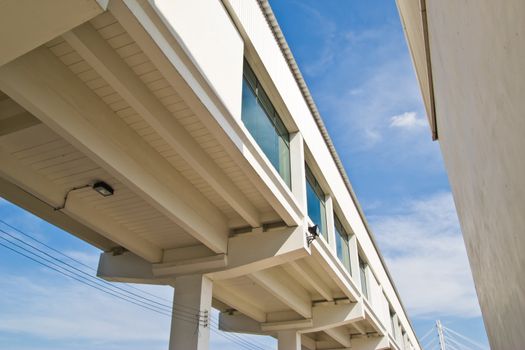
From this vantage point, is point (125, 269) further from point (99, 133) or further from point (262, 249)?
point (99, 133)

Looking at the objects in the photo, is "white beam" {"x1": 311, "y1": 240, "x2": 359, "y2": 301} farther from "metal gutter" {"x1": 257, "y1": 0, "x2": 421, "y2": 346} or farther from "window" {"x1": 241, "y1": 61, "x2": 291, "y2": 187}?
"metal gutter" {"x1": 257, "y1": 0, "x2": 421, "y2": 346}

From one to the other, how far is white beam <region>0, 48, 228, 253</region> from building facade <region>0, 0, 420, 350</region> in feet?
0.06

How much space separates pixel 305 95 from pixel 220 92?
15.2 ft

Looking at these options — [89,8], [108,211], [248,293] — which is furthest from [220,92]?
[248,293]

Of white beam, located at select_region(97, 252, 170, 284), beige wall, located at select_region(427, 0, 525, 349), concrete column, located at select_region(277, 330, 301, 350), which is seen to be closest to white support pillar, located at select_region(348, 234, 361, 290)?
concrete column, located at select_region(277, 330, 301, 350)

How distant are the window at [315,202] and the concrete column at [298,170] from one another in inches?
39.9

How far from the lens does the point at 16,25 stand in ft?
10.1

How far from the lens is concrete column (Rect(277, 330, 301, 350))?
12430 millimetres

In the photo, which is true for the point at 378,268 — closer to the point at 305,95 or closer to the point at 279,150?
the point at 305,95

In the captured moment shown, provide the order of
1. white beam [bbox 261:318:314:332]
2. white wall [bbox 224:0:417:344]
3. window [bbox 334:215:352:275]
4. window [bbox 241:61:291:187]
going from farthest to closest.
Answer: white beam [bbox 261:318:314:332] < window [bbox 334:215:352:275] < white wall [bbox 224:0:417:344] < window [bbox 241:61:291:187]

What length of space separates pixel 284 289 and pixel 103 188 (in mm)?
5698

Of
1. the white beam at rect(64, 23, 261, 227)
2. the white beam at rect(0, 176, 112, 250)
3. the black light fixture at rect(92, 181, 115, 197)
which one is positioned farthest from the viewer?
the white beam at rect(0, 176, 112, 250)

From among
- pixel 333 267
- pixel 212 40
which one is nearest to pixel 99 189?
pixel 212 40

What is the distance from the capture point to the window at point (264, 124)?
6.62 m
